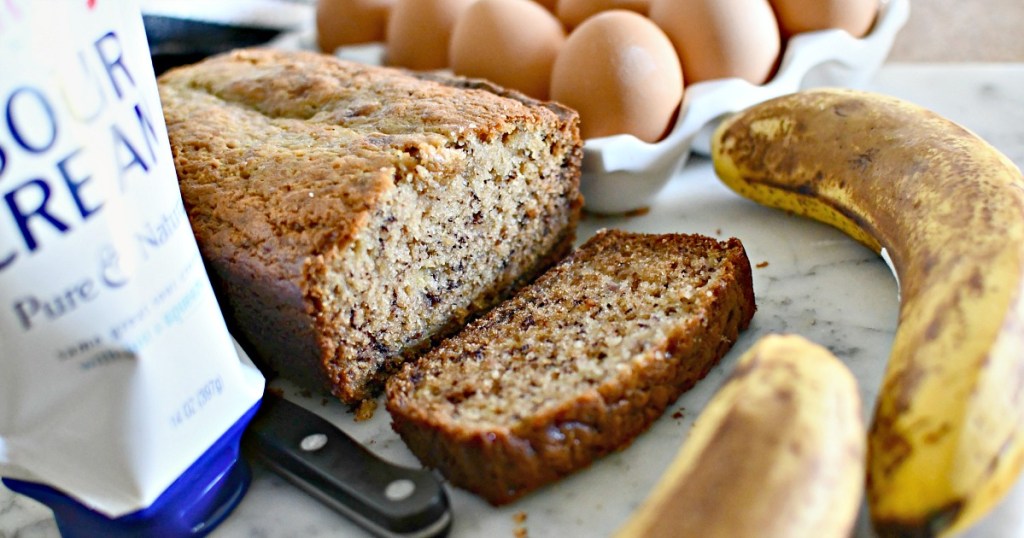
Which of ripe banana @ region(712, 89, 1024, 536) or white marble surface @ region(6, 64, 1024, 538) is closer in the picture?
ripe banana @ region(712, 89, 1024, 536)

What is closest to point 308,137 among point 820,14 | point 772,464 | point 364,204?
point 364,204

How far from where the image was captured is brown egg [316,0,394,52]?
8.09ft

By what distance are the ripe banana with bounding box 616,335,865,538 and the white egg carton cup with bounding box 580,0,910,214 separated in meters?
0.90

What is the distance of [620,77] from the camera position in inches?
73.7

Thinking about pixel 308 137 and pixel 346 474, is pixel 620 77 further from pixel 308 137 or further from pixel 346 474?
pixel 346 474

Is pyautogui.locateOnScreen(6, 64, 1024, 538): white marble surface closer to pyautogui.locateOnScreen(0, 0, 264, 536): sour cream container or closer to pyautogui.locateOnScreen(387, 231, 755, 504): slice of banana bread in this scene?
pyautogui.locateOnScreen(387, 231, 755, 504): slice of banana bread

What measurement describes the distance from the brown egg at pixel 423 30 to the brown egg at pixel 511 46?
20 cm

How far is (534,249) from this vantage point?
188 cm

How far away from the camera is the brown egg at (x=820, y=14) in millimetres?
2059

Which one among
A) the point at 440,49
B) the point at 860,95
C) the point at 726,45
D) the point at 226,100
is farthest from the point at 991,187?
the point at 226,100

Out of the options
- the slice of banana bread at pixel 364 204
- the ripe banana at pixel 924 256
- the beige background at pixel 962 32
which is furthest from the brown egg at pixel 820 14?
the beige background at pixel 962 32

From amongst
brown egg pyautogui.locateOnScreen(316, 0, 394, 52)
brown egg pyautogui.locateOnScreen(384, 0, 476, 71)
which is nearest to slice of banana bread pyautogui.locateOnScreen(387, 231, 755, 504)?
brown egg pyautogui.locateOnScreen(384, 0, 476, 71)

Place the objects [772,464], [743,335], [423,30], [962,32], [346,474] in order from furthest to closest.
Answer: [962,32] → [423,30] → [743,335] → [346,474] → [772,464]

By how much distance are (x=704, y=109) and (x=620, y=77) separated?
0.23 m
